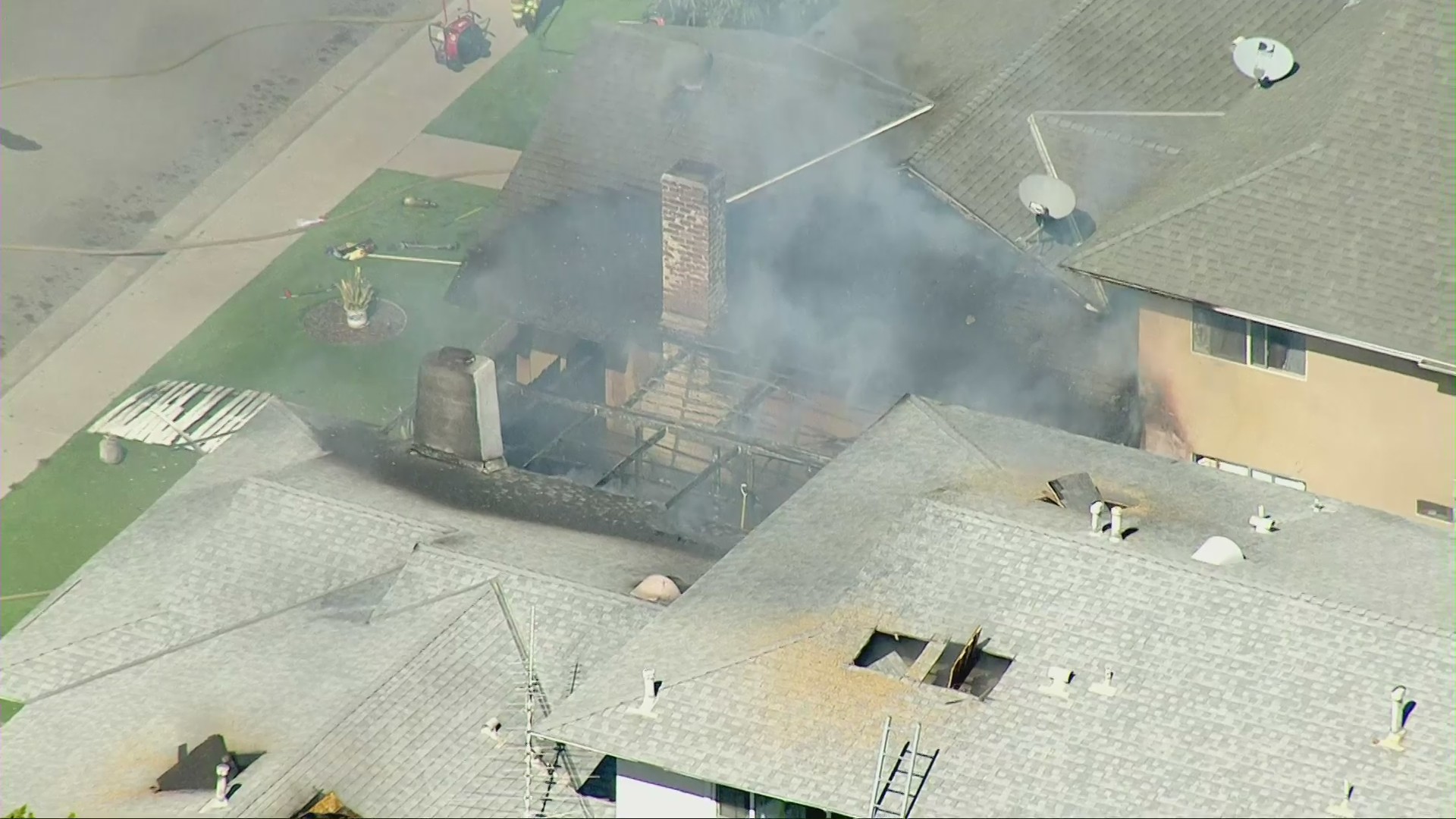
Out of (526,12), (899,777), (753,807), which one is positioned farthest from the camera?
(526,12)

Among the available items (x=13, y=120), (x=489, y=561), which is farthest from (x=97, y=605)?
(x=13, y=120)

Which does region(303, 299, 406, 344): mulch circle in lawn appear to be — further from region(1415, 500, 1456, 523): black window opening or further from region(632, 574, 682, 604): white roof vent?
region(1415, 500, 1456, 523): black window opening

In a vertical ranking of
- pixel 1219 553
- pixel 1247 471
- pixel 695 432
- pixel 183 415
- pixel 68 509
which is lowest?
pixel 68 509

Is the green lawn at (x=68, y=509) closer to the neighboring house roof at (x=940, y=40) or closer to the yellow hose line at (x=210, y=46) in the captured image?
the neighboring house roof at (x=940, y=40)

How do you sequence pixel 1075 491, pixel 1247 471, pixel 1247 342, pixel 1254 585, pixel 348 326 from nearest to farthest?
pixel 1254 585, pixel 1075 491, pixel 1247 342, pixel 1247 471, pixel 348 326

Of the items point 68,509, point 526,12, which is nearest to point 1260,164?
point 68,509

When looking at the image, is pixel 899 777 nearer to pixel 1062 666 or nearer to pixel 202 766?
pixel 1062 666

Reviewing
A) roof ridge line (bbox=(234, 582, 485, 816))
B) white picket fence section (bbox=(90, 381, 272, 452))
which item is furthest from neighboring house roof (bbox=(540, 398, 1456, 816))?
white picket fence section (bbox=(90, 381, 272, 452))
